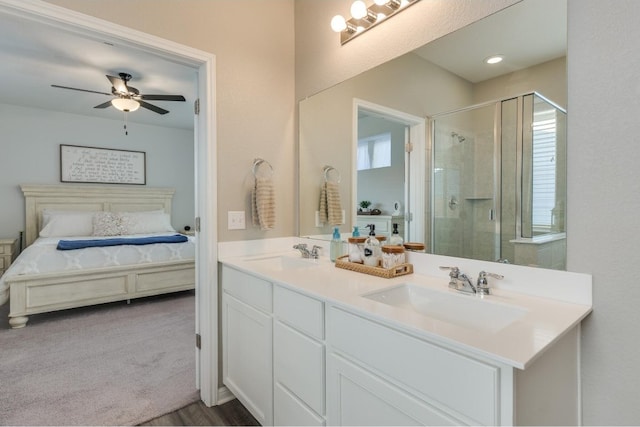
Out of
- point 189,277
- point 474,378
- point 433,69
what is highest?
point 433,69

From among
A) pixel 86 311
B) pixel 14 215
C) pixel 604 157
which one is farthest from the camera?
pixel 14 215

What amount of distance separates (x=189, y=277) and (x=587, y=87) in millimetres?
4002

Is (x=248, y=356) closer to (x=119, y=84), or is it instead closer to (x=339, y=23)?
(x=339, y=23)

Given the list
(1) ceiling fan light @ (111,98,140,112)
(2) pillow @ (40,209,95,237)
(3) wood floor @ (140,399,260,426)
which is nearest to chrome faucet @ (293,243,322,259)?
(3) wood floor @ (140,399,260,426)

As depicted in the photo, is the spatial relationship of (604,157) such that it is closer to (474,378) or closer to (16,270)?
Answer: (474,378)

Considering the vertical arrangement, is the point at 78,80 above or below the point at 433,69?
above

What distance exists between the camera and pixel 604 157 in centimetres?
96

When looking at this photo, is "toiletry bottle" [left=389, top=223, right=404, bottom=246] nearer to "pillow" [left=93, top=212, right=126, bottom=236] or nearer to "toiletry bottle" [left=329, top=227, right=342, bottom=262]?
"toiletry bottle" [left=329, top=227, right=342, bottom=262]

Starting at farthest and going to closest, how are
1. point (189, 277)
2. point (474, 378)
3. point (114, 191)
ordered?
point (114, 191), point (189, 277), point (474, 378)

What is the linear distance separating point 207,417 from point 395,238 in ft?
4.69

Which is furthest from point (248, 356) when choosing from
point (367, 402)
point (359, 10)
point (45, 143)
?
point (45, 143)

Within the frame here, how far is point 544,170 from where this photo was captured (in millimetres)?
1119

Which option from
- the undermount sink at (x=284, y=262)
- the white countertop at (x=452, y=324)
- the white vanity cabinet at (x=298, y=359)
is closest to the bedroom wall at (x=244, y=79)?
the undermount sink at (x=284, y=262)

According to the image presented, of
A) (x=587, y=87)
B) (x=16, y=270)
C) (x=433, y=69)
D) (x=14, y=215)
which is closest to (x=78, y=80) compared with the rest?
(x=16, y=270)
